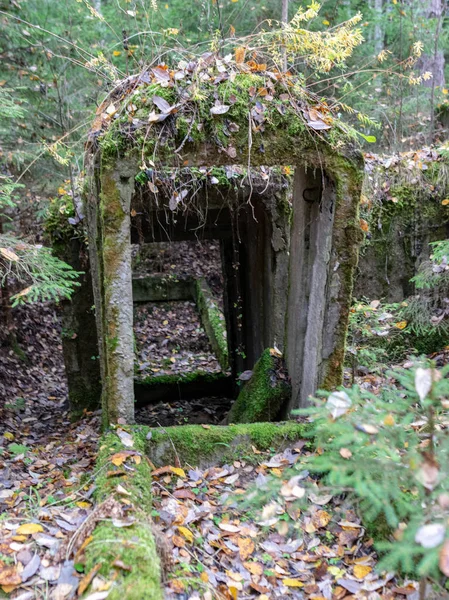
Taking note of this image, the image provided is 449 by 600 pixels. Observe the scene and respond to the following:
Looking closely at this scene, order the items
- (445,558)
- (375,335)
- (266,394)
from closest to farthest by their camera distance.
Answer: (445,558) → (266,394) → (375,335)

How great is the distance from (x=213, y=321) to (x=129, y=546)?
325 inches

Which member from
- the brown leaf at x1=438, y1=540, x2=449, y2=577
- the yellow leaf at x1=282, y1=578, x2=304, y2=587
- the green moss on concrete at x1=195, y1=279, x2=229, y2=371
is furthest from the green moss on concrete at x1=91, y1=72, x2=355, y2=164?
the green moss on concrete at x1=195, y1=279, x2=229, y2=371

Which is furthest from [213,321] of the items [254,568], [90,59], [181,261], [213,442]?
[254,568]

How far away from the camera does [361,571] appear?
270cm

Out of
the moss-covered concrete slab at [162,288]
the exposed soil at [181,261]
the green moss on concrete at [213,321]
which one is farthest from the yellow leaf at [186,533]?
the exposed soil at [181,261]

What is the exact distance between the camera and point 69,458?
4648 millimetres

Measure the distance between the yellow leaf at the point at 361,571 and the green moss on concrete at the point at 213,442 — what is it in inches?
42.0

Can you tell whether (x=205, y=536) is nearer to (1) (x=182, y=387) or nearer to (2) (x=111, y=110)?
(2) (x=111, y=110)

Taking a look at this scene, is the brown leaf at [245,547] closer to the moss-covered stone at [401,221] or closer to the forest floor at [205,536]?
the forest floor at [205,536]

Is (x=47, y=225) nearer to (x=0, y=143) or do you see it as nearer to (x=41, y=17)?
(x=0, y=143)

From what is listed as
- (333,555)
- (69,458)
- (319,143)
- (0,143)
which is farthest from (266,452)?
(0,143)

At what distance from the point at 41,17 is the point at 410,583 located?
8.82 m

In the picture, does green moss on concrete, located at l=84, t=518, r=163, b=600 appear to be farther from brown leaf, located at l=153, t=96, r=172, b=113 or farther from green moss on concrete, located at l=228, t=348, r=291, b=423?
brown leaf, located at l=153, t=96, r=172, b=113

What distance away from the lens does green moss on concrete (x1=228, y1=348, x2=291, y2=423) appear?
4.61 metres
